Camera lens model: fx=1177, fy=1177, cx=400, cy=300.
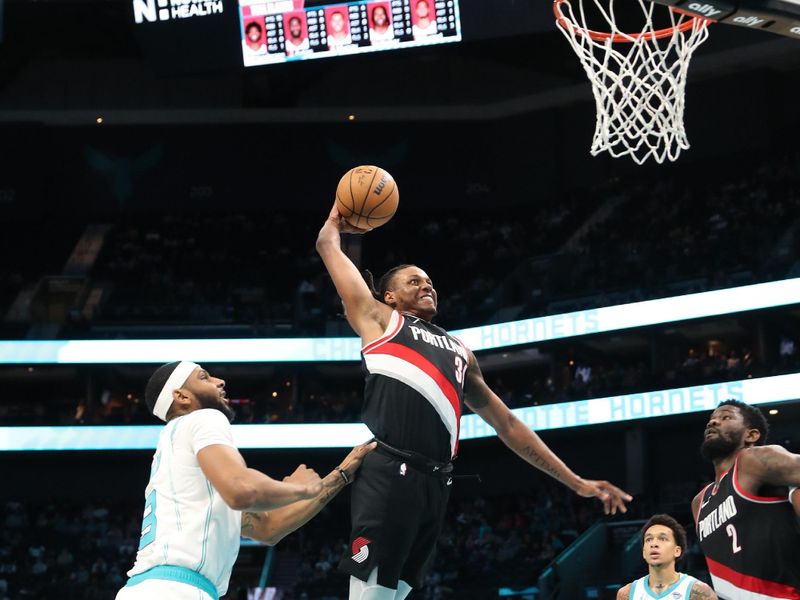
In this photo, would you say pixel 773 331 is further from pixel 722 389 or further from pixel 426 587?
pixel 426 587

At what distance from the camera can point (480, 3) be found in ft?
65.3

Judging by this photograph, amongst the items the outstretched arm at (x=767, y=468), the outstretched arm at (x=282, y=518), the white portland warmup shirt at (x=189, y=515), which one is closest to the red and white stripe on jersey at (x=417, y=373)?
the outstretched arm at (x=282, y=518)

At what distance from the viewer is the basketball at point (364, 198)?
5840mm

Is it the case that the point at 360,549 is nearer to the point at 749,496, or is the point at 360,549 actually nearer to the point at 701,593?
the point at 749,496

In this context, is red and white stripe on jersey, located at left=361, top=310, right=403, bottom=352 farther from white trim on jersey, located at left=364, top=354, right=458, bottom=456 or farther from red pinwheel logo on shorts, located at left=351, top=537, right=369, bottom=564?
red pinwheel logo on shorts, located at left=351, top=537, right=369, bottom=564

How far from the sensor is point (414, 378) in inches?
217

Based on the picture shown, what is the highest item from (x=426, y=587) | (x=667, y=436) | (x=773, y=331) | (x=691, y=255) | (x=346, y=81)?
(x=346, y=81)

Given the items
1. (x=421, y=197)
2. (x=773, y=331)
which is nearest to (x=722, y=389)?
(x=773, y=331)

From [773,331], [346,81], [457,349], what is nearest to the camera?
[457,349]

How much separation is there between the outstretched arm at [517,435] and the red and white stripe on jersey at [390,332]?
0.51 meters

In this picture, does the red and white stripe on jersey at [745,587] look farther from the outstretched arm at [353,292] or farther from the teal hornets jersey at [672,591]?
the outstretched arm at [353,292]

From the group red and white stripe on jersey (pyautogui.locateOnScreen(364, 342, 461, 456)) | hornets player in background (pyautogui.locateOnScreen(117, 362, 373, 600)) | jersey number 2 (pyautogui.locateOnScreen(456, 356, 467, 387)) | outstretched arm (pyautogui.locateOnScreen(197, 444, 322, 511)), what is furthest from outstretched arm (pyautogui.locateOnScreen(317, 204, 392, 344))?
outstretched arm (pyautogui.locateOnScreen(197, 444, 322, 511))

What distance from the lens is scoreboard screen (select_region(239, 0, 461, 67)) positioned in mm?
19734

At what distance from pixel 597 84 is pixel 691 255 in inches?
585
